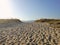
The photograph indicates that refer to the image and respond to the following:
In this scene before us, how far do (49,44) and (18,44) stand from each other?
77.4 inches

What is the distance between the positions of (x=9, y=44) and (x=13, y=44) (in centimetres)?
25

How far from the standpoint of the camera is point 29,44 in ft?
29.1

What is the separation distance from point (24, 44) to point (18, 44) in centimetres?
39

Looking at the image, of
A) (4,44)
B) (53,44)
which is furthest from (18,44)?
(53,44)

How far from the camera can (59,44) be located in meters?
8.86

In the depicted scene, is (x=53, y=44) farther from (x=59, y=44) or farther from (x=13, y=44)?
(x=13, y=44)

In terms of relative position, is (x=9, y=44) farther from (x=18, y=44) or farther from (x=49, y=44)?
(x=49, y=44)

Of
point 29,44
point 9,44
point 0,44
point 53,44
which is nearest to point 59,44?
point 53,44

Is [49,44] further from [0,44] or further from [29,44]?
[0,44]

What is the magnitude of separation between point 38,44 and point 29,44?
0.57 meters

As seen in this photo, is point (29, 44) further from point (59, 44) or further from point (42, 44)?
point (59, 44)

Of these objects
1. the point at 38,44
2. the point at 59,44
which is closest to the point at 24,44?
the point at 38,44

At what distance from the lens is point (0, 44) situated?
9.07m

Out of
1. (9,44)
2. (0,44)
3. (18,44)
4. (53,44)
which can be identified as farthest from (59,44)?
(0,44)
